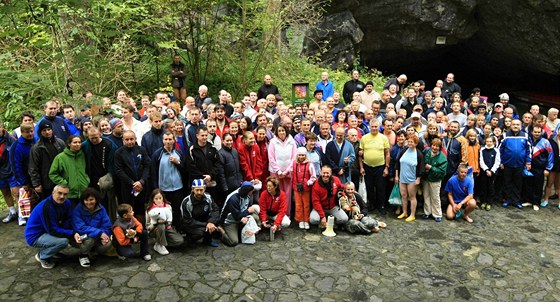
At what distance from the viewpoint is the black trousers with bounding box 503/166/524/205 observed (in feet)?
30.6

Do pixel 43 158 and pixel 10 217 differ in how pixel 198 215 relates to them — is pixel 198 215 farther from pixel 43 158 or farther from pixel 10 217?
pixel 10 217

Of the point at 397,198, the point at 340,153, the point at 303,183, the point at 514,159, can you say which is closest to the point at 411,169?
the point at 397,198

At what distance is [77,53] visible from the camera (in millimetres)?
3643

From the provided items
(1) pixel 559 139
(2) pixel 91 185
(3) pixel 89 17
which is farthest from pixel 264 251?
(1) pixel 559 139

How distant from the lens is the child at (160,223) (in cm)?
641

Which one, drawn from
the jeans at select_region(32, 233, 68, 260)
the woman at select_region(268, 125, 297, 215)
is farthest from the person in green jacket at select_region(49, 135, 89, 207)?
the woman at select_region(268, 125, 297, 215)

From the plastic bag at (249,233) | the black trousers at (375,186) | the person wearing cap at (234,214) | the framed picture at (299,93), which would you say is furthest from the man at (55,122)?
the framed picture at (299,93)

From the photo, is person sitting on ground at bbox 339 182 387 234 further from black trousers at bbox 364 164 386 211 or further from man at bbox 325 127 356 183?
black trousers at bbox 364 164 386 211

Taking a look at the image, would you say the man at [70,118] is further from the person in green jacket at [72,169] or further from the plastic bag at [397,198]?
the plastic bag at [397,198]

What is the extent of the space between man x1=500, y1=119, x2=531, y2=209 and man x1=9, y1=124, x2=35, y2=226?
9.19 metres

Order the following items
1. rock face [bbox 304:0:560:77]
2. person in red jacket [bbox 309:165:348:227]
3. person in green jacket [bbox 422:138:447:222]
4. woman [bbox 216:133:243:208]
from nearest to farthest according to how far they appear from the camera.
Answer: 1. woman [bbox 216:133:243:208]
2. person in red jacket [bbox 309:165:348:227]
3. person in green jacket [bbox 422:138:447:222]
4. rock face [bbox 304:0:560:77]

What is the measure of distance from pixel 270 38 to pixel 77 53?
34.3ft

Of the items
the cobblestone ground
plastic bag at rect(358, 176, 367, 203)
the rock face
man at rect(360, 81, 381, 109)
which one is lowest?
the cobblestone ground

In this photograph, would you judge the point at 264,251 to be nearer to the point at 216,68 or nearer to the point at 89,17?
the point at 89,17
